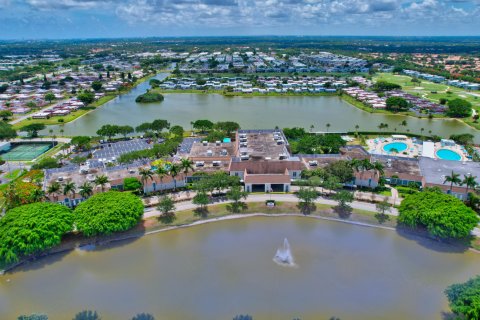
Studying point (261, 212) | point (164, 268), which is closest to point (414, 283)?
point (261, 212)

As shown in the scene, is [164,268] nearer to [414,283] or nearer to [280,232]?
[280,232]

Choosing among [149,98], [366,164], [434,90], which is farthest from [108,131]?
[434,90]

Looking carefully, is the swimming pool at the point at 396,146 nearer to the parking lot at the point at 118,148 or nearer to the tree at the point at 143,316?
the parking lot at the point at 118,148

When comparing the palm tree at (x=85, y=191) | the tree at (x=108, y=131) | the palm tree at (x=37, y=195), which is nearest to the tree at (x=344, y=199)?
the palm tree at (x=85, y=191)

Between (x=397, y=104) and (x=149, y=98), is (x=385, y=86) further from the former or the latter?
(x=149, y=98)

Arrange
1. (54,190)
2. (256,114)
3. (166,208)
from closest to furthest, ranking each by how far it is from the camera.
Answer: (166,208) < (54,190) < (256,114)

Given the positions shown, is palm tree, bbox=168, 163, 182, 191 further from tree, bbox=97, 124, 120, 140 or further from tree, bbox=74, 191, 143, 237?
tree, bbox=97, 124, 120, 140

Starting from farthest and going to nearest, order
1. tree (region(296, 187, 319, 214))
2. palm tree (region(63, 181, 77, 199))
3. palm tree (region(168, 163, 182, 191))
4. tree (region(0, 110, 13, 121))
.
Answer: tree (region(0, 110, 13, 121)) < palm tree (region(168, 163, 182, 191)) < tree (region(296, 187, 319, 214)) < palm tree (region(63, 181, 77, 199))

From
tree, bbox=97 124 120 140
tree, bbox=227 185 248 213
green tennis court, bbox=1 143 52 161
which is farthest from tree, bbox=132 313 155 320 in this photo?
tree, bbox=97 124 120 140
